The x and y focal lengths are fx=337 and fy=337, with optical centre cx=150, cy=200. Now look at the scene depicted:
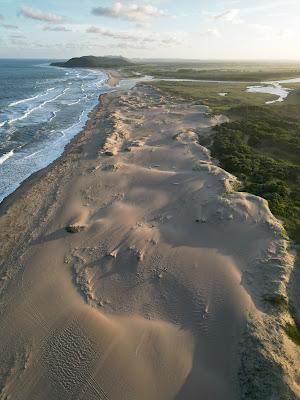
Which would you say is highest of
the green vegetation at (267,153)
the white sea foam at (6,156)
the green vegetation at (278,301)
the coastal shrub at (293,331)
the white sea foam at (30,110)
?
the green vegetation at (278,301)

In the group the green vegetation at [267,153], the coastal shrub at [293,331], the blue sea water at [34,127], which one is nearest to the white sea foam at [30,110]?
the blue sea water at [34,127]

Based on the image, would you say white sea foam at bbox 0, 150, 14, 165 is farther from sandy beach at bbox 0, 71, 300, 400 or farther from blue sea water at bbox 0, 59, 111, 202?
sandy beach at bbox 0, 71, 300, 400

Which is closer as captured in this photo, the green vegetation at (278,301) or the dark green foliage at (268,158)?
the green vegetation at (278,301)

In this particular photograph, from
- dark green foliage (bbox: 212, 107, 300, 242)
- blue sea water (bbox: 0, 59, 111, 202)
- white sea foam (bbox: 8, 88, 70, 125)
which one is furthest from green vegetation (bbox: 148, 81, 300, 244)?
white sea foam (bbox: 8, 88, 70, 125)

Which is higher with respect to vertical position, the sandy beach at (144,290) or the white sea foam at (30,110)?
the sandy beach at (144,290)

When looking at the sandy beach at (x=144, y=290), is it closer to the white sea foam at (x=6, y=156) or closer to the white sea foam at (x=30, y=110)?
the white sea foam at (x=6, y=156)

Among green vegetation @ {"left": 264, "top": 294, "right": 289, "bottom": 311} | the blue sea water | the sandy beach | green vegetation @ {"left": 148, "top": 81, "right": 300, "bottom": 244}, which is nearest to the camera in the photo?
the sandy beach

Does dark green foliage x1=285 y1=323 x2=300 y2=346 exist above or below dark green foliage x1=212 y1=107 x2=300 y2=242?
above
